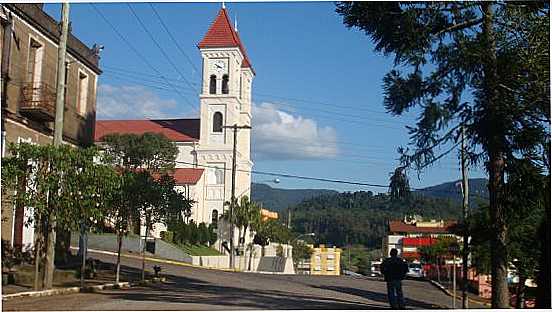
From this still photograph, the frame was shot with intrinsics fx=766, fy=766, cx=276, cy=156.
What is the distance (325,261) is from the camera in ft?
197

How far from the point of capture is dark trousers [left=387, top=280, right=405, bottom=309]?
14.6 meters

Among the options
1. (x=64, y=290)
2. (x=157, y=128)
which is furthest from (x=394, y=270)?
(x=157, y=128)

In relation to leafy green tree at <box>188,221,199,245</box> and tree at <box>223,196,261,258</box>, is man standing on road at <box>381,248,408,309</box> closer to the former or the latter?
leafy green tree at <box>188,221,199,245</box>

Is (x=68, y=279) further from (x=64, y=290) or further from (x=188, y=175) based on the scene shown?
(x=188, y=175)

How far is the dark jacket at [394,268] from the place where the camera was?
1441 cm

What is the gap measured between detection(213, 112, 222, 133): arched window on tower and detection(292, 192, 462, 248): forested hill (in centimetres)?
841

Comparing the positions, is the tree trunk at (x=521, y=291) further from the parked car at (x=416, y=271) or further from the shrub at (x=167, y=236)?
the shrub at (x=167, y=236)

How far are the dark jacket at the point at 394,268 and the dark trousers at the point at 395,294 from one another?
0.15m

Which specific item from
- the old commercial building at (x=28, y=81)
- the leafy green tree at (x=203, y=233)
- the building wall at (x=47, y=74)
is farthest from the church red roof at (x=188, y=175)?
the old commercial building at (x=28, y=81)

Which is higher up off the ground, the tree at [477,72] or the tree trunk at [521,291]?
the tree at [477,72]

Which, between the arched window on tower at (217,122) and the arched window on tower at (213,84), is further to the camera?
the arched window on tower at (213,84)

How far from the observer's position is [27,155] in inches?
644

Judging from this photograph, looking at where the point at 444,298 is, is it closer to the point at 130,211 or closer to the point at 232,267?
the point at 130,211

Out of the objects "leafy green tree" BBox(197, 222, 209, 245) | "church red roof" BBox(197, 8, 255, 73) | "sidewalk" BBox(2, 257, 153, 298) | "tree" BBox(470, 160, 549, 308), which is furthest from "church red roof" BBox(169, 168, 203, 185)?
"tree" BBox(470, 160, 549, 308)
